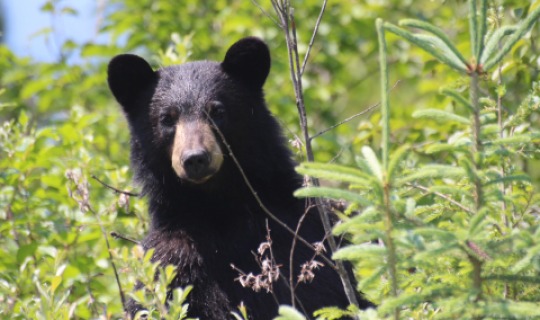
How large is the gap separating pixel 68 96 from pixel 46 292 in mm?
4647

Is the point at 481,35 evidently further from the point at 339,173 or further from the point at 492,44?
the point at 339,173

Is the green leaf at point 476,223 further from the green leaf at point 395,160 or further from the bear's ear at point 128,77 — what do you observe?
the bear's ear at point 128,77

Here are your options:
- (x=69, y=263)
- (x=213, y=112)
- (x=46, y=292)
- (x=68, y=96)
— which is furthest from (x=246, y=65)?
(x=68, y=96)

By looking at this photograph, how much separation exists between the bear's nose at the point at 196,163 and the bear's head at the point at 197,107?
0.46 ft

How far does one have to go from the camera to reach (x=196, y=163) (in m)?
4.47

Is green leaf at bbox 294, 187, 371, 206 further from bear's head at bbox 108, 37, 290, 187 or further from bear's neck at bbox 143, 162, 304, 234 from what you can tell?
bear's neck at bbox 143, 162, 304, 234

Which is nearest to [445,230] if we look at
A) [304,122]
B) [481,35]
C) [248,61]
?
[481,35]

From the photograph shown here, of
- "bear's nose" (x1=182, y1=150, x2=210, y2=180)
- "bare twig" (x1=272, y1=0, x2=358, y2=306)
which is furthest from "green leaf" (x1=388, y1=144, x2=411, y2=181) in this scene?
"bear's nose" (x1=182, y1=150, x2=210, y2=180)

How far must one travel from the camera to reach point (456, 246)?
2.54 metres

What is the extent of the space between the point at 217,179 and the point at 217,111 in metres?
0.37

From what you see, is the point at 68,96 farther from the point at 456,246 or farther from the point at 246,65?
the point at 456,246

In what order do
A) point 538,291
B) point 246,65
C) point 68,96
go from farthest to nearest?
point 68,96 → point 246,65 → point 538,291

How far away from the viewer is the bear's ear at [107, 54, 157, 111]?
519cm

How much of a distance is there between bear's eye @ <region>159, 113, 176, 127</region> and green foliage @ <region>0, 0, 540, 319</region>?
459 millimetres
